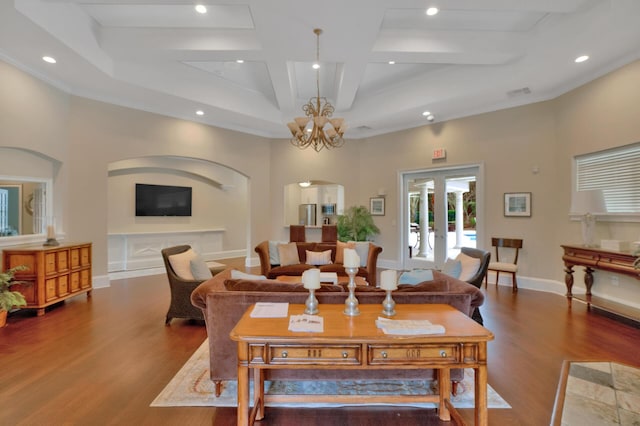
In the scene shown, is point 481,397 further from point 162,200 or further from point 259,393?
point 162,200

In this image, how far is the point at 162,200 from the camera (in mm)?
7957

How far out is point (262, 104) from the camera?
6766 mm

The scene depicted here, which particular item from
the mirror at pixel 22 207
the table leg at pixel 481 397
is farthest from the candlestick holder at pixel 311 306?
the mirror at pixel 22 207

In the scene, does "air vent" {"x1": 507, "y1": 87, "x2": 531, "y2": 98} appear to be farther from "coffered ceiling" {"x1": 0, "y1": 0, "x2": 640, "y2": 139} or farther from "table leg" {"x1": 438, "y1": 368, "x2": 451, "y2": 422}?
"table leg" {"x1": 438, "y1": 368, "x2": 451, "y2": 422}

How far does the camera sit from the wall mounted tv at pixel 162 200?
7.60 meters

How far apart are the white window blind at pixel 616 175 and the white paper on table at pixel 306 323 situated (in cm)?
496

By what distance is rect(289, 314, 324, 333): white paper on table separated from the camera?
1.63 meters

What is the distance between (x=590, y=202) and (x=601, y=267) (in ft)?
2.99

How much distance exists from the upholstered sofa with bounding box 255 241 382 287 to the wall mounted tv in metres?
3.94

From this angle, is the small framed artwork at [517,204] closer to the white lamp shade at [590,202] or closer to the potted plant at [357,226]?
the white lamp shade at [590,202]

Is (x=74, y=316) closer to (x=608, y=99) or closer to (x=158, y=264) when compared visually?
(x=158, y=264)

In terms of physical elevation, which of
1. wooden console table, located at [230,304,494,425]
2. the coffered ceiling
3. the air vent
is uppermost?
the coffered ceiling

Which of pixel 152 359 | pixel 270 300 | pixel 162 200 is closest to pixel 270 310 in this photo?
pixel 270 300

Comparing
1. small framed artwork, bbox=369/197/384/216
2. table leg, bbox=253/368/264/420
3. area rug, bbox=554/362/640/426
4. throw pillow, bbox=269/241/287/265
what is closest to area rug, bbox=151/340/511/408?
table leg, bbox=253/368/264/420
